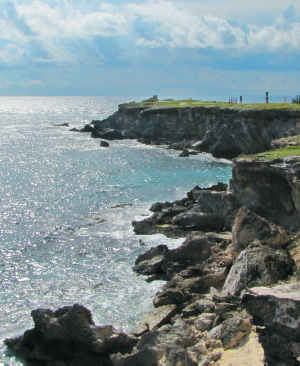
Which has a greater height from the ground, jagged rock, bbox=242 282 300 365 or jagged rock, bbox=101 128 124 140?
jagged rock, bbox=101 128 124 140

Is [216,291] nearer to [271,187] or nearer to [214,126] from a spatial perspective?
[271,187]

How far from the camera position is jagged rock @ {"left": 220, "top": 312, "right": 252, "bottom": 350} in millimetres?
16688

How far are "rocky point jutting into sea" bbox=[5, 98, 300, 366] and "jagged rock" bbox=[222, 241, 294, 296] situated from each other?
48 millimetres

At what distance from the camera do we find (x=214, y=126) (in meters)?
81.7

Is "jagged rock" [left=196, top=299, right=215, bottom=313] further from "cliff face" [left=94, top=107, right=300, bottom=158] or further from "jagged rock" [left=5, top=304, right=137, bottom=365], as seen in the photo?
"cliff face" [left=94, top=107, right=300, bottom=158]

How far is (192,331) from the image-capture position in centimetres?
1884

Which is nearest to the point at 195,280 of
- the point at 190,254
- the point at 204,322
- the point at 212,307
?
the point at 190,254

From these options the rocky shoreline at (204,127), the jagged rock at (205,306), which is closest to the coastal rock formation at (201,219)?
the jagged rock at (205,306)

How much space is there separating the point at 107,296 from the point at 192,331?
861cm

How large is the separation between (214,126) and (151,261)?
2179 inches

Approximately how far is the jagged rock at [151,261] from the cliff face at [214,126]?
131 feet

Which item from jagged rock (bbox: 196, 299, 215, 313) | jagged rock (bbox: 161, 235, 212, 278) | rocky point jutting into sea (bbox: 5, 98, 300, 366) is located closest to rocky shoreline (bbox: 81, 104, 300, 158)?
rocky point jutting into sea (bbox: 5, 98, 300, 366)

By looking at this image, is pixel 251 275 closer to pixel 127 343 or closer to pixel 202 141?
pixel 127 343

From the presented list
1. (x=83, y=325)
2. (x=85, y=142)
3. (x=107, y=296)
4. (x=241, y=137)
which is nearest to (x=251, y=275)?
(x=83, y=325)
